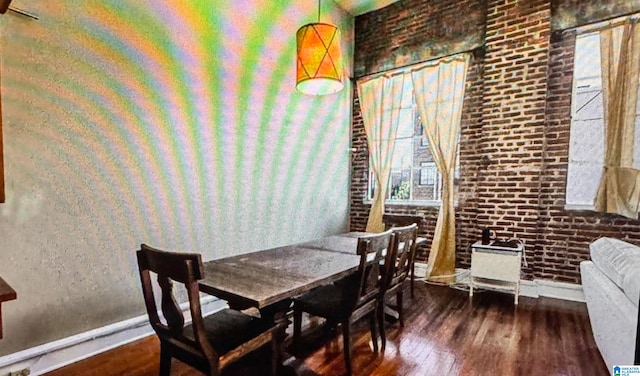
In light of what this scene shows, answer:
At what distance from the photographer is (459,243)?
4074mm

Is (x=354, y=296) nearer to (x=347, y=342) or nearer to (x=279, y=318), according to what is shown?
(x=347, y=342)

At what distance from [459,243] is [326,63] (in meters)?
2.93

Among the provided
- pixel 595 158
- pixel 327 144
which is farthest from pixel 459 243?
pixel 327 144

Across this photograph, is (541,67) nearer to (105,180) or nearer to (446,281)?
(446,281)

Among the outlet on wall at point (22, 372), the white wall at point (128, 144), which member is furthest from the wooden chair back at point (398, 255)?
the outlet on wall at point (22, 372)

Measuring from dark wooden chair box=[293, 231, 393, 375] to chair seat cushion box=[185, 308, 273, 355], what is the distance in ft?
1.44

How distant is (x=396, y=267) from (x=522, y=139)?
7.34ft

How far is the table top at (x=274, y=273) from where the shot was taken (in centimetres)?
155

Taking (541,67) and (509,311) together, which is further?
(541,67)

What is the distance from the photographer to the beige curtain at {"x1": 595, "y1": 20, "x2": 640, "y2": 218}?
3.11 meters

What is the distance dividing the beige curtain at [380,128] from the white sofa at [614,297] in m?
2.48

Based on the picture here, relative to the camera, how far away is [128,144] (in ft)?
7.93

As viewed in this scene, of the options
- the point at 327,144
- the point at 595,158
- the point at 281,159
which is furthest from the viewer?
the point at 327,144

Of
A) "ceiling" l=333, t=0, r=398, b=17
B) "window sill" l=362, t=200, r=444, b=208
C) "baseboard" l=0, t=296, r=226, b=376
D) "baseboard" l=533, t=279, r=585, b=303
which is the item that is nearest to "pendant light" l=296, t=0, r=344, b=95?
"baseboard" l=0, t=296, r=226, b=376
